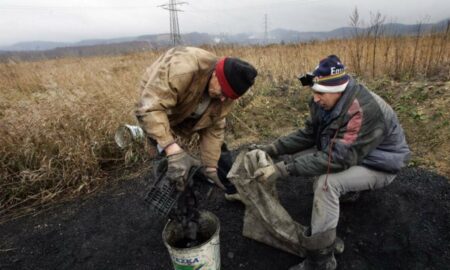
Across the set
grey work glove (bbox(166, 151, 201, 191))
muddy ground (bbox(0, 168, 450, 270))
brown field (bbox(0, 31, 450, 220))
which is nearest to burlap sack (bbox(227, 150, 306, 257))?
muddy ground (bbox(0, 168, 450, 270))

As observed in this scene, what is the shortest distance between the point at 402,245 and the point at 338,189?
72cm

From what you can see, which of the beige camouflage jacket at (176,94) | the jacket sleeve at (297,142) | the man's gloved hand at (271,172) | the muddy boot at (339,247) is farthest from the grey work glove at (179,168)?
the muddy boot at (339,247)

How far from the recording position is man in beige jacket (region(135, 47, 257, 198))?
190 cm

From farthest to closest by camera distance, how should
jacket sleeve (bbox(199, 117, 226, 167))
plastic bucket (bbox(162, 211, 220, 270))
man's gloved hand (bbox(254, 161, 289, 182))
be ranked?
jacket sleeve (bbox(199, 117, 226, 167)), man's gloved hand (bbox(254, 161, 289, 182)), plastic bucket (bbox(162, 211, 220, 270))

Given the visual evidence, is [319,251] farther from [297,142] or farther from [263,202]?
[297,142]

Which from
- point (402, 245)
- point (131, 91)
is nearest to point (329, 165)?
point (402, 245)

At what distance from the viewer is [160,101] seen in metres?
1.96

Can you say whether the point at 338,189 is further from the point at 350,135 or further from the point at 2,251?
the point at 2,251

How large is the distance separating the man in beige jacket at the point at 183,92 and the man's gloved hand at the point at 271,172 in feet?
1.49

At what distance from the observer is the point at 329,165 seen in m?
1.95

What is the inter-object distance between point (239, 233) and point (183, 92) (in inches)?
50.0

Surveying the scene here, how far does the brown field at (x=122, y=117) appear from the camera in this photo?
3258 mm

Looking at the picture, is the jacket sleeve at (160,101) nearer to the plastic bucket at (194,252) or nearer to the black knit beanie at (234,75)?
the black knit beanie at (234,75)

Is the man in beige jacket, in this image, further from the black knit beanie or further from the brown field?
the brown field
